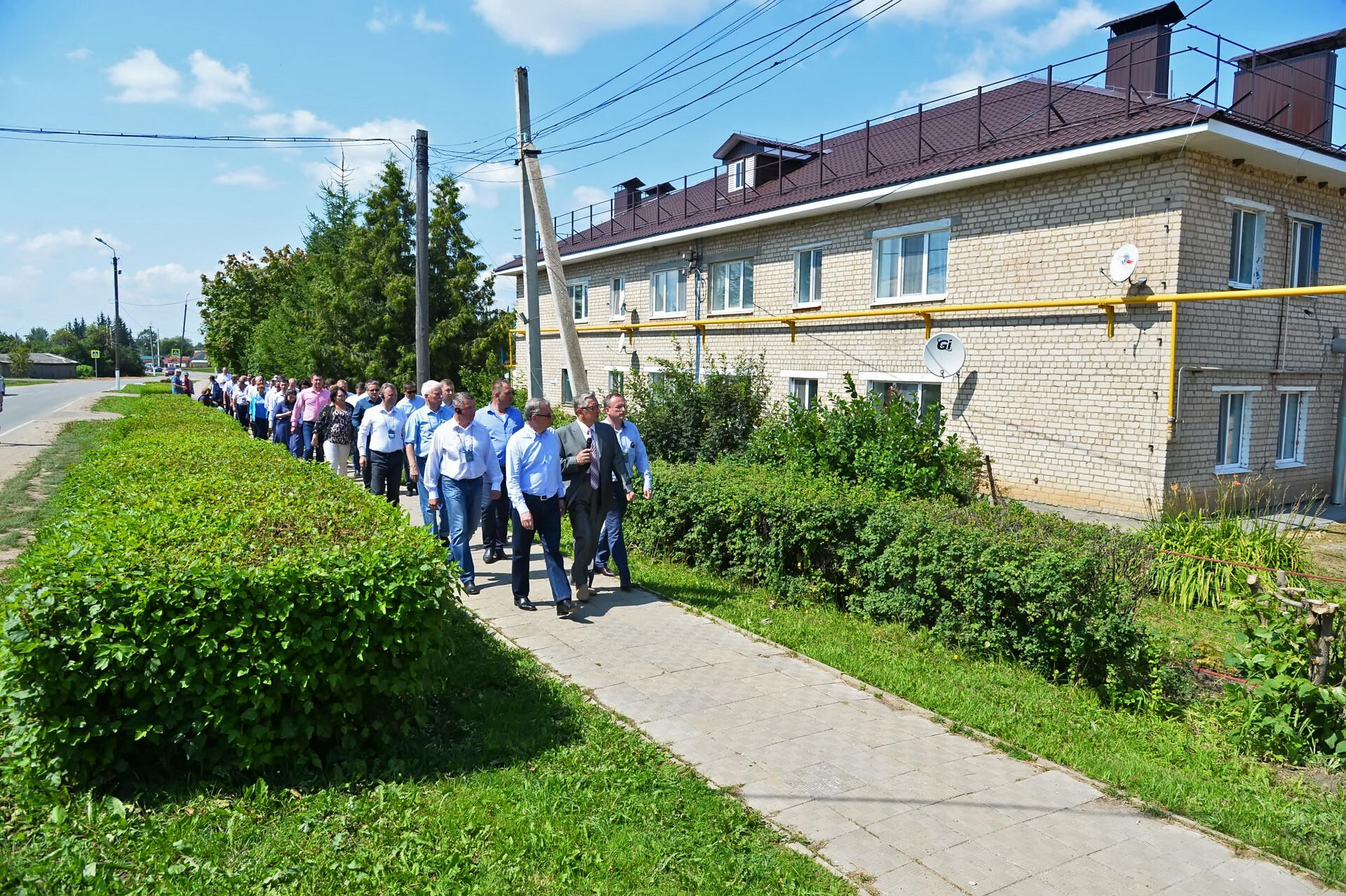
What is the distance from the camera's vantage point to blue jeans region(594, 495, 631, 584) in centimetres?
834

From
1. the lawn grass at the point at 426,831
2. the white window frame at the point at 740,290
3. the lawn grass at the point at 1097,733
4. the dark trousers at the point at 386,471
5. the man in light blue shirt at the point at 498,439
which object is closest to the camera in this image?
the lawn grass at the point at 426,831

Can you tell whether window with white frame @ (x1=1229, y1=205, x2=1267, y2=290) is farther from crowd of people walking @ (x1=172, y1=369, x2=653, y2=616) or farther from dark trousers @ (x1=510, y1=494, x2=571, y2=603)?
dark trousers @ (x1=510, y1=494, x2=571, y2=603)

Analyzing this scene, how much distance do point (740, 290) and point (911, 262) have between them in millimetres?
5095

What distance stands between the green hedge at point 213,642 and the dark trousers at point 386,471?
6.03 m

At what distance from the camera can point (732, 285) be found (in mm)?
20109

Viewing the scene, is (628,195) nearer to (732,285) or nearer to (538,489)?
(732,285)

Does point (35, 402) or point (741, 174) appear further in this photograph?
point (35, 402)

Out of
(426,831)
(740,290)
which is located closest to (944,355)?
(740,290)

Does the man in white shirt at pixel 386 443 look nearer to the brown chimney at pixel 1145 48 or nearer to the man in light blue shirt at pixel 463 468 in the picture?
the man in light blue shirt at pixel 463 468

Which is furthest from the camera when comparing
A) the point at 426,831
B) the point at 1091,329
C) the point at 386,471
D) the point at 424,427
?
the point at 1091,329

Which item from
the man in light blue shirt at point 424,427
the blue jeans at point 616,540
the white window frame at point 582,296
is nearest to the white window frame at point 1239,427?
the blue jeans at point 616,540

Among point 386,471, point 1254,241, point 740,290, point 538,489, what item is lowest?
point 386,471

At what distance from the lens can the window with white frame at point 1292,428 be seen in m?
14.1

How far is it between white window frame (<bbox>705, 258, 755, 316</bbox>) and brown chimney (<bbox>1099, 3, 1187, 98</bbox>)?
7864 millimetres
